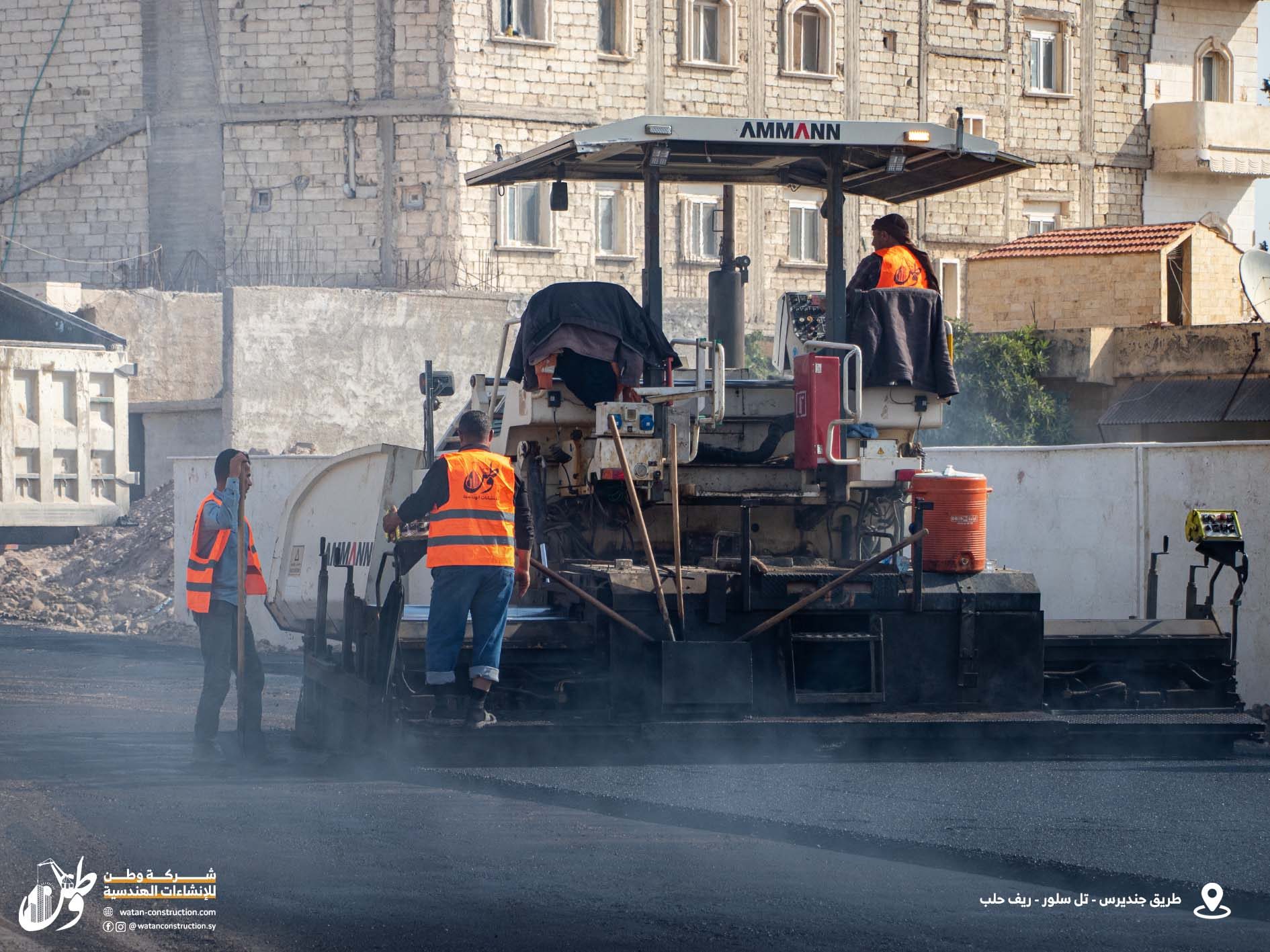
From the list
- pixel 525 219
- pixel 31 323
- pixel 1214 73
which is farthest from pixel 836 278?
pixel 1214 73

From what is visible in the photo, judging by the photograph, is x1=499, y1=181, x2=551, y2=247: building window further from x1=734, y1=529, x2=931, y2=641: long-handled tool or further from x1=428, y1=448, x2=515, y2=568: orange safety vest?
x1=734, y1=529, x2=931, y2=641: long-handled tool

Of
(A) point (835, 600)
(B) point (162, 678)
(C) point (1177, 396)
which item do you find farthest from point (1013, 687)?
(C) point (1177, 396)

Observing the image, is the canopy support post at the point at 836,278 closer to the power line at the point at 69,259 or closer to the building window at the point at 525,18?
the building window at the point at 525,18

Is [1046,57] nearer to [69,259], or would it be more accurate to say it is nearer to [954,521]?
[69,259]

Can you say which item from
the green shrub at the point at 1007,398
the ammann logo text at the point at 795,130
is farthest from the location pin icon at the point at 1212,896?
the green shrub at the point at 1007,398

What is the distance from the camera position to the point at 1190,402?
26141mm

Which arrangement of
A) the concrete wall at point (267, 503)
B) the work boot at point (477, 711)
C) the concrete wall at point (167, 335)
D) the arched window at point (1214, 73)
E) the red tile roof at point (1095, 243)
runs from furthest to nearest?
the arched window at point (1214, 73)
the red tile roof at point (1095, 243)
the concrete wall at point (167, 335)
the concrete wall at point (267, 503)
the work boot at point (477, 711)

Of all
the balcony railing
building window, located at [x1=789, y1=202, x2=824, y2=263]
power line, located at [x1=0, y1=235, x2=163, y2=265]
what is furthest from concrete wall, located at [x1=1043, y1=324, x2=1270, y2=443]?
power line, located at [x1=0, y1=235, x2=163, y2=265]

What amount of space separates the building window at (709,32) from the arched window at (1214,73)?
11.2 m

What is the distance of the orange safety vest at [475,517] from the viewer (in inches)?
325

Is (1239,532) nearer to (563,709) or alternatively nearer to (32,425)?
(563,709)

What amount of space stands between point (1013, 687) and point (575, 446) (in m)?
2.45

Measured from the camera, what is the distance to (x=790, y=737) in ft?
26.9

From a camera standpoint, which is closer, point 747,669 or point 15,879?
point 15,879
